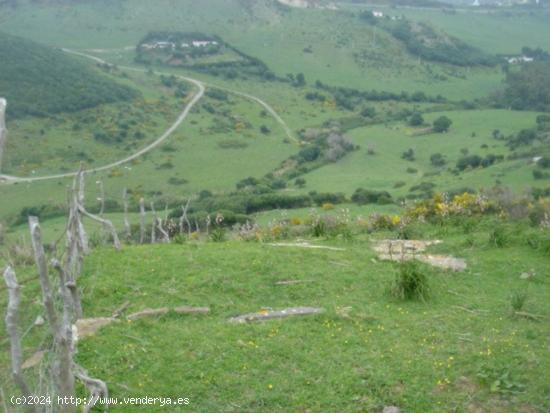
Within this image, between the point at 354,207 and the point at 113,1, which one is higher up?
the point at 113,1

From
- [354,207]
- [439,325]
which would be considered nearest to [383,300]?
[439,325]

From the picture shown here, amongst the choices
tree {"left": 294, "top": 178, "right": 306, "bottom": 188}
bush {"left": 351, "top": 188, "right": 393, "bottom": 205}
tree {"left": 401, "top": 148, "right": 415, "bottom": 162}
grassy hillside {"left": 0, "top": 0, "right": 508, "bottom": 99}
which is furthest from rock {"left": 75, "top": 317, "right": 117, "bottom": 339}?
A: grassy hillside {"left": 0, "top": 0, "right": 508, "bottom": 99}

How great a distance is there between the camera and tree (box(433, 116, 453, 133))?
2586 inches

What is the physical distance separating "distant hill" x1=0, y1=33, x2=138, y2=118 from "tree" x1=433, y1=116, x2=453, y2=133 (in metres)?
32.9

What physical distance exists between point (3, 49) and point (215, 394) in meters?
76.9

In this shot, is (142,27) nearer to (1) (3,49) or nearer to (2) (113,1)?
(2) (113,1)

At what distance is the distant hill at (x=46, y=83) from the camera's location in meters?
66.4

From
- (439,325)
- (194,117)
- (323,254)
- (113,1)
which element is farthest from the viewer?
(113,1)

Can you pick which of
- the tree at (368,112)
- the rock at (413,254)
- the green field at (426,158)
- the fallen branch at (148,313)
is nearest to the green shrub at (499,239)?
the rock at (413,254)

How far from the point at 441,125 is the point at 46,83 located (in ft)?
136

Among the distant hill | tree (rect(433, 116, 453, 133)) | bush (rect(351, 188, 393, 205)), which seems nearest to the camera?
bush (rect(351, 188, 393, 205))

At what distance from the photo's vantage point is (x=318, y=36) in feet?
340

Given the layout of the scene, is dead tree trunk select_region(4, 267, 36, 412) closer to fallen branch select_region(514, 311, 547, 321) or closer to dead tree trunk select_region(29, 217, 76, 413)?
dead tree trunk select_region(29, 217, 76, 413)

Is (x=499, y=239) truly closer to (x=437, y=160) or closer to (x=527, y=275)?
(x=527, y=275)
